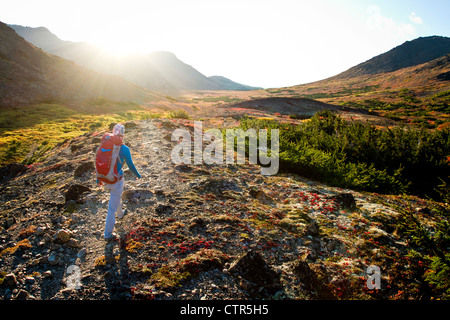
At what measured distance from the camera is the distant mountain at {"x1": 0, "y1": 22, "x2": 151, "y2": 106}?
125ft

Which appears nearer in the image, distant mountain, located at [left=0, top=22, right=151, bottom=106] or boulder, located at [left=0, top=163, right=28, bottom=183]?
boulder, located at [left=0, top=163, right=28, bottom=183]

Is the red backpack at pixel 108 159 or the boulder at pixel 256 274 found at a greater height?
the red backpack at pixel 108 159

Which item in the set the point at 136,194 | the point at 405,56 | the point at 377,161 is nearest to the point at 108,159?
the point at 136,194

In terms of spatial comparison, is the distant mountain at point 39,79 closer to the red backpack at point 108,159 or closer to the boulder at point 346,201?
the red backpack at point 108,159

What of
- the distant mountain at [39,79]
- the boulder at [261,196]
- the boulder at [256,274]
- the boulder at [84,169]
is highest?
the distant mountain at [39,79]

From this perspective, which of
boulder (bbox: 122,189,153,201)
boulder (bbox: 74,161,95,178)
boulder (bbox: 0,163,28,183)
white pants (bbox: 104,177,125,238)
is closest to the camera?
white pants (bbox: 104,177,125,238)

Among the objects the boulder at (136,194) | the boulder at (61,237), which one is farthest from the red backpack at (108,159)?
the boulder at (136,194)

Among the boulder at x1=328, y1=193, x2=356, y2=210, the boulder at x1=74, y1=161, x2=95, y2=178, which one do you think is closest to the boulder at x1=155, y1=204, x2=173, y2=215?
the boulder at x1=74, y1=161, x2=95, y2=178

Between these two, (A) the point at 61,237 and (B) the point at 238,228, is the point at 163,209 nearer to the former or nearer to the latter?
(B) the point at 238,228

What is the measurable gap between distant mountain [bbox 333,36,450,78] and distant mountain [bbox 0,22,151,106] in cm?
17737

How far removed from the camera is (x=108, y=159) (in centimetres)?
501

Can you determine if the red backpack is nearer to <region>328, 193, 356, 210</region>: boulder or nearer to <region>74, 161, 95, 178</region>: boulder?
<region>74, 161, 95, 178</region>: boulder

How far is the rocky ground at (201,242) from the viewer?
402 cm

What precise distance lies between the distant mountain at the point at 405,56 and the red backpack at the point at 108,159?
201 meters
